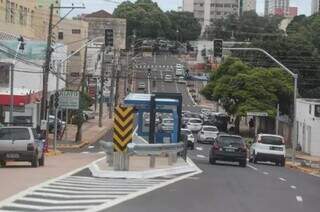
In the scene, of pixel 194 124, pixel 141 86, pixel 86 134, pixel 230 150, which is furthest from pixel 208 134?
pixel 141 86

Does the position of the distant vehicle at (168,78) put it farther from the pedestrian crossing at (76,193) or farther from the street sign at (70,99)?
the pedestrian crossing at (76,193)

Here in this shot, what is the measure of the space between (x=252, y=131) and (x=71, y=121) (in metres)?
20.0

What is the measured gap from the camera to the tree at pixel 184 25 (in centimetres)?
17850

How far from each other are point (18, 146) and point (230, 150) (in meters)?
12.8

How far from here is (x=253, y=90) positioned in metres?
80.5

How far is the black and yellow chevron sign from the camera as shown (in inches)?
1045

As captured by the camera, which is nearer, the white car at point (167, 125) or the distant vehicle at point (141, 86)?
the white car at point (167, 125)

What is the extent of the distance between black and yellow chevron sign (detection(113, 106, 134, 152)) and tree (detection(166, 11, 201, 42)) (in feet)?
485

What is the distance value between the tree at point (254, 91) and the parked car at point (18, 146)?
48121 mm

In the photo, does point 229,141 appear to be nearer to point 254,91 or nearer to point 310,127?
point 310,127

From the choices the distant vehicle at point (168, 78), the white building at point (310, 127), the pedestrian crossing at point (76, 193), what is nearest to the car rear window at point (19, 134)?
the pedestrian crossing at point (76, 193)

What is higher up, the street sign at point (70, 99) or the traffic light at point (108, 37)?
the traffic light at point (108, 37)

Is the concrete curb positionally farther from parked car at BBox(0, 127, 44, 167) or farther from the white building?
the white building

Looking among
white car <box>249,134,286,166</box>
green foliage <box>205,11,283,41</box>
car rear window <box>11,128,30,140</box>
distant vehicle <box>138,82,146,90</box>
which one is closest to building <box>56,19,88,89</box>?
distant vehicle <box>138,82,146,90</box>
